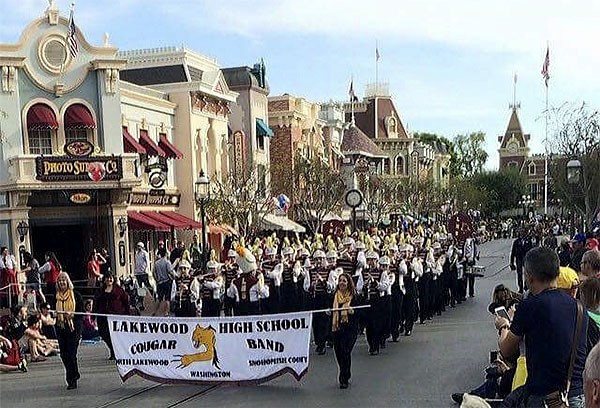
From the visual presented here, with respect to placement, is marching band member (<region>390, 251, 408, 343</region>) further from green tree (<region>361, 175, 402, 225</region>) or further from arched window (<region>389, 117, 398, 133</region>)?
arched window (<region>389, 117, 398, 133</region>)

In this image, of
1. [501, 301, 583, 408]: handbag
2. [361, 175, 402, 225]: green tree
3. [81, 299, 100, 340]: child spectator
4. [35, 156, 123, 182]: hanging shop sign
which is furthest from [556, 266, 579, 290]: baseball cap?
[361, 175, 402, 225]: green tree

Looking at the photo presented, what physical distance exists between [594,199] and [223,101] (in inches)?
757

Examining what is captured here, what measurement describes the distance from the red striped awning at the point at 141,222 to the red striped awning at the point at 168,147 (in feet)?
9.99

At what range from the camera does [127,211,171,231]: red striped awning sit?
28.5 meters

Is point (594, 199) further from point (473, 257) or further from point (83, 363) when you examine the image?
point (83, 363)

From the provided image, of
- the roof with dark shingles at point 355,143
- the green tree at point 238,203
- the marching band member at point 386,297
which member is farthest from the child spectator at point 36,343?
the roof with dark shingles at point 355,143

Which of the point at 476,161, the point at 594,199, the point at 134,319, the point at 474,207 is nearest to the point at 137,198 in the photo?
the point at 134,319

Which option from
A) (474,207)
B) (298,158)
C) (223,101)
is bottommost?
(474,207)

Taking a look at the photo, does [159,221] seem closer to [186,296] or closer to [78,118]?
[78,118]

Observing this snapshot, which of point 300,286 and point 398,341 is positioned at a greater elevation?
point 300,286

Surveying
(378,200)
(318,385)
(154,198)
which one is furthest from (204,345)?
(378,200)

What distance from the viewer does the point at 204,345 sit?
34.4ft

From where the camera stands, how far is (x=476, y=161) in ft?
334

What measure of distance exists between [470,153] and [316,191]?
213 feet
